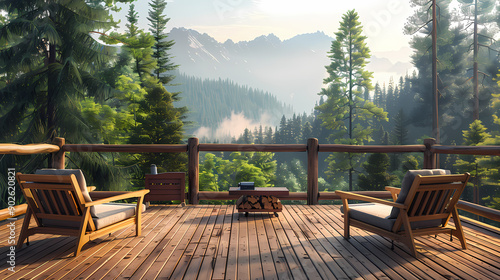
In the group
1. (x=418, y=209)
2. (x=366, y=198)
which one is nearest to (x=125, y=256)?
(x=366, y=198)

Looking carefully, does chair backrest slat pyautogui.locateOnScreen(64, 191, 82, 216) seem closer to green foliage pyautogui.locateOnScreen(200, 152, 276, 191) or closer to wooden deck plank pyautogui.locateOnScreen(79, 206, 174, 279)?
wooden deck plank pyautogui.locateOnScreen(79, 206, 174, 279)

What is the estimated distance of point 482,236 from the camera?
3.78m

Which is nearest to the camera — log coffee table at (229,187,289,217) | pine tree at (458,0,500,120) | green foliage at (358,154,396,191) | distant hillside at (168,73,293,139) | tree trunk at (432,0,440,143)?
log coffee table at (229,187,289,217)

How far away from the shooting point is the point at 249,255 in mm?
3092

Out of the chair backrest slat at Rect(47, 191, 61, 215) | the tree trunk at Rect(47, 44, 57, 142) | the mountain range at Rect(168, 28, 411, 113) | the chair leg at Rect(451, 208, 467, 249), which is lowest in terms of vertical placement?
the chair leg at Rect(451, 208, 467, 249)

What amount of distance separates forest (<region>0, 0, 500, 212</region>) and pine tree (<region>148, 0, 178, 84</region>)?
0.09m

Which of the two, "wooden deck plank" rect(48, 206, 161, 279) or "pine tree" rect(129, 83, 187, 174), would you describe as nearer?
"wooden deck plank" rect(48, 206, 161, 279)

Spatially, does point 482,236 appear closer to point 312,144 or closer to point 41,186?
point 312,144

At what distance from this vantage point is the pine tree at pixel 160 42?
94.5 feet

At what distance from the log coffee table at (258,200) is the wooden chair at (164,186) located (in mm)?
1113

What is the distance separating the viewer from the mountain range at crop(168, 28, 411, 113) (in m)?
92.7

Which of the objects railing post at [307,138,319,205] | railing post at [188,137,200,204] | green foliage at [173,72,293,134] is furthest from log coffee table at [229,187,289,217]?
green foliage at [173,72,293,134]

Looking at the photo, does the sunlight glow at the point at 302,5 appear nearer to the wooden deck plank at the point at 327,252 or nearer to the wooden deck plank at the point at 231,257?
the wooden deck plank at the point at 327,252

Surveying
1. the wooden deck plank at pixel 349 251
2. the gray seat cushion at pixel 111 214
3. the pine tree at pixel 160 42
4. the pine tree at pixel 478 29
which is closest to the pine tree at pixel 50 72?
the gray seat cushion at pixel 111 214
